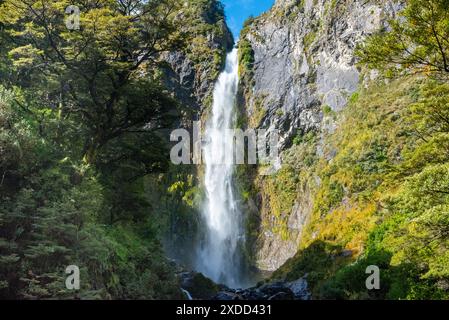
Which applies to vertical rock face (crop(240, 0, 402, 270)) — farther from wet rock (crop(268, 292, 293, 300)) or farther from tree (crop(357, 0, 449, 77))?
tree (crop(357, 0, 449, 77))

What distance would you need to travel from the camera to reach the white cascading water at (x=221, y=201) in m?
31.9

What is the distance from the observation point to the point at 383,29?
93.7 feet

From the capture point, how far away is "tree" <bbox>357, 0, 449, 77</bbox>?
26.7ft

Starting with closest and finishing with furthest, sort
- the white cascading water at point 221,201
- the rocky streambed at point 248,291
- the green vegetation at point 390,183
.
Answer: the green vegetation at point 390,183 → the rocky streambed at point 248,291 → the white cascading water at point 221,201

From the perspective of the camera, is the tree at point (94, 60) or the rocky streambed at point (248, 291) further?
the rocky streambed at point (248, 291)

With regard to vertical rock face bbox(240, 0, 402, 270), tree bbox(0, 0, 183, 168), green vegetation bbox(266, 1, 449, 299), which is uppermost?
vertical rock face bbox(240, 0, 402, 270)

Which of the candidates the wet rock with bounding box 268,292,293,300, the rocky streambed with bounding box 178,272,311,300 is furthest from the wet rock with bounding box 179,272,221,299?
the wet rock with bounding box 268,292,293,300

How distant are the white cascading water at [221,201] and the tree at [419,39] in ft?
74.0

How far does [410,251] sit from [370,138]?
1533 cm

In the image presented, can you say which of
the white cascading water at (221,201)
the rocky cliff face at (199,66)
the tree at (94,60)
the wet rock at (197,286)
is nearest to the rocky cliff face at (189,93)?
the rocky cliff face at (199,66)

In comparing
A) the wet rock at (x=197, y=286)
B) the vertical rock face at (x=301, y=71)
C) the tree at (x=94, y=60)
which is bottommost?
the wet rock at (x=197, y=286)

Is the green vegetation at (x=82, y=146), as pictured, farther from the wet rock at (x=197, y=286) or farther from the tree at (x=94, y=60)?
the wet rock at (x=197, y=286)

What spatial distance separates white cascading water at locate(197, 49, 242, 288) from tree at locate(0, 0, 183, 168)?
59.3 feet

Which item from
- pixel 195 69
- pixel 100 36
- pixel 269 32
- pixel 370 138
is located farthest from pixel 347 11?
pixel 100 36
